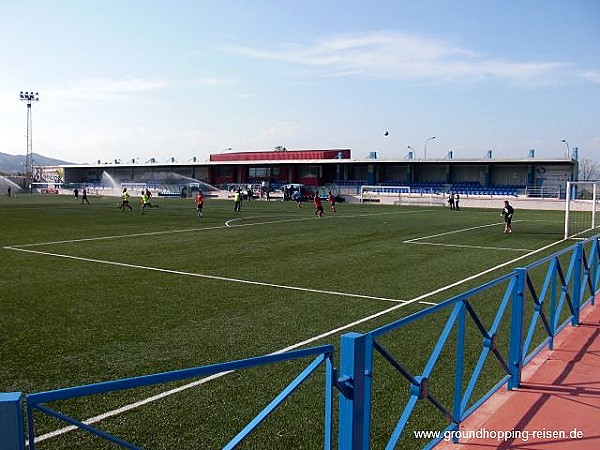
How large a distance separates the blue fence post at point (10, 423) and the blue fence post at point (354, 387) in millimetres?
1743

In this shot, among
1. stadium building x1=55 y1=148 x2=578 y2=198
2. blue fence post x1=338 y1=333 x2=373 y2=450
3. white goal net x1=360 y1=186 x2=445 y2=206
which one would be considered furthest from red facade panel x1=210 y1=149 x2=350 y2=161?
blue fence post x1=338 y1=333 x2=373 y2=450

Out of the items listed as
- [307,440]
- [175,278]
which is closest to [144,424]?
[307,440]

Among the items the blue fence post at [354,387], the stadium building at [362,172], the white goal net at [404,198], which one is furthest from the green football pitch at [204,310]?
the stadium building at [362,172]

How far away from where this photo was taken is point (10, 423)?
216 centimetres

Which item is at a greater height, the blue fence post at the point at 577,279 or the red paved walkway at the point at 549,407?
the blue fence post at the point at 577,279

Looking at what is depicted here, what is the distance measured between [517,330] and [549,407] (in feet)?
3.10

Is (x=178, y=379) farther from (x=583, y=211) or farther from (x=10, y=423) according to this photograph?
(x=583, y=211)

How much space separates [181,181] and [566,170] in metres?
61.3

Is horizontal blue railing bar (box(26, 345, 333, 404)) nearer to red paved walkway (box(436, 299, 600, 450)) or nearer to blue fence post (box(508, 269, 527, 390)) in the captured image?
red paved walkway (box(436, 299, 600, 450))

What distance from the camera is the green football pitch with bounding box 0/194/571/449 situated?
5.25m

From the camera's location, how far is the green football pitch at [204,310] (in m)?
5.25

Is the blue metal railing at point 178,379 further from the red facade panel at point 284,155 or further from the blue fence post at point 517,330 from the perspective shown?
the red facade panel at point 284,155

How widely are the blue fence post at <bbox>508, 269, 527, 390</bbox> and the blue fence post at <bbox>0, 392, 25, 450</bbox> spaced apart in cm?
516

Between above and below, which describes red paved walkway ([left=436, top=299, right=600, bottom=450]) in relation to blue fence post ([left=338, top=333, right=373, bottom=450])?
below
